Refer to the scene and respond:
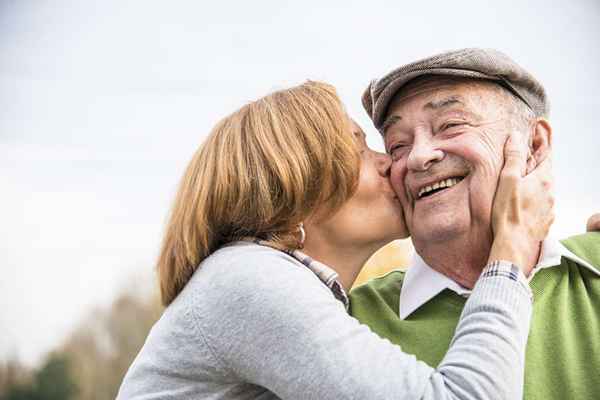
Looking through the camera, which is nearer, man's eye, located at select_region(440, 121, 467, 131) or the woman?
the woman

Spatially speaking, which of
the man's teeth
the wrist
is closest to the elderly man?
the man's teeth

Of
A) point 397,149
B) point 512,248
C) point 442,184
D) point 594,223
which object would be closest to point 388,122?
point 397,149

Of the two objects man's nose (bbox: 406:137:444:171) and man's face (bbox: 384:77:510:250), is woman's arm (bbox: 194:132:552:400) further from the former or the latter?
man's nose (bbox: 406:137:444:171)

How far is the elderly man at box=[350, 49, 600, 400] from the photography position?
232cm

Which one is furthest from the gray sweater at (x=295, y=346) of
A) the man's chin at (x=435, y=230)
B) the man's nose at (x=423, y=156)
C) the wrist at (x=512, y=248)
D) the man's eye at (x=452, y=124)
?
the man's eye at (x=452, y=124)

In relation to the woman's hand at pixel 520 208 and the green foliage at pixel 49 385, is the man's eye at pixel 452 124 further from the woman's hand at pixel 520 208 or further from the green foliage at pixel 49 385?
the green foliage at pixel 49 385

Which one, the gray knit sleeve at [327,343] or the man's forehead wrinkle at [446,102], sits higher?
the man's forehead wrinkle at [446,102]

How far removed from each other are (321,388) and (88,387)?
19.4 metres

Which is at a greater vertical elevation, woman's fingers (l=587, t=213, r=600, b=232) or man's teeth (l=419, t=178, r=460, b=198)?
man's teeth (l=419, t=178, r=460, b=198)

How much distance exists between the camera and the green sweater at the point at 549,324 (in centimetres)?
210

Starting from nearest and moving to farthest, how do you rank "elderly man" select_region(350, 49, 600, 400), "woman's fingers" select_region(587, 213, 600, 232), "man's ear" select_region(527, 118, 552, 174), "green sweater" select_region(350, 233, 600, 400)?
"green sweater" select_region(350, 233, 600, 400)
"elderly man" select_region(350, 49, 600, 400)
"man's ear" select_region(527, 118, 552, 174)
"woman's fingers" select_region(587, 213, 600, 232)

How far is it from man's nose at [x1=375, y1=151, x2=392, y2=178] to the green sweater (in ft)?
1.56

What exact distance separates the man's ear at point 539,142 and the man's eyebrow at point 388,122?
1.65 ft

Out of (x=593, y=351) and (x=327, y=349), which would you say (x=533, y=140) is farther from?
(x=327, y=349)
